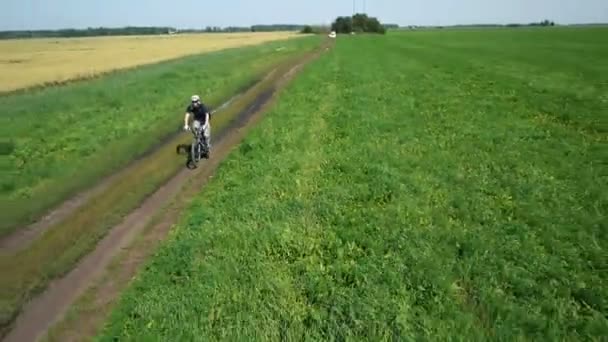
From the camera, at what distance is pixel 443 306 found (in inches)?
246

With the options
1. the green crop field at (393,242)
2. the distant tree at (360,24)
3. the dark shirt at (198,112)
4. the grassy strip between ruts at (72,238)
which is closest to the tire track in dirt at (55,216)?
the grassy strip between ruts at (72,238)

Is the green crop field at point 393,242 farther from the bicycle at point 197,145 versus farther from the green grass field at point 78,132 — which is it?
the green grass field at point 78,132

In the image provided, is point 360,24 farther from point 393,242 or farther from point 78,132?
point 393,242

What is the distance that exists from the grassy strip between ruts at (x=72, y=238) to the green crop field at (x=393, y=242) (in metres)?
1.56

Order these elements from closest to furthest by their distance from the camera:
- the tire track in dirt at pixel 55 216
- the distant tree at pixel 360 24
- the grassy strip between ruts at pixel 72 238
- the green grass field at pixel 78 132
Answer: the grassy strip between ruts at pixel 72 238, the tire track in dirt at pixel 55 216, the green grass field at pixel 78 132, the distant tree at pixel 360 24

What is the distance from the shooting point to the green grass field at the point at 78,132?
41.3 ft

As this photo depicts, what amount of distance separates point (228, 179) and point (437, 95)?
1441cm

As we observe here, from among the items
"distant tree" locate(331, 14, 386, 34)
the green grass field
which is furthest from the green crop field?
"distant tree" locate(331, 14, 386, 34)

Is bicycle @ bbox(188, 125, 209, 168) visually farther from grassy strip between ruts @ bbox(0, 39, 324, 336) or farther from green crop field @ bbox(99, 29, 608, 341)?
green crop field @ bbox(99, 29, 608, 341)

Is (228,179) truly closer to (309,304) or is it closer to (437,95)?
(309,304)

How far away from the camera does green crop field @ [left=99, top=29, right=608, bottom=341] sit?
6.09 metres

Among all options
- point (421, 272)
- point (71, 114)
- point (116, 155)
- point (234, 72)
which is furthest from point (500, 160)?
point (234, 72)

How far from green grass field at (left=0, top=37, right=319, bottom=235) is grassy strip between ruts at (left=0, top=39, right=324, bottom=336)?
3.32 ft

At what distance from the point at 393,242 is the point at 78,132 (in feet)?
49.5
